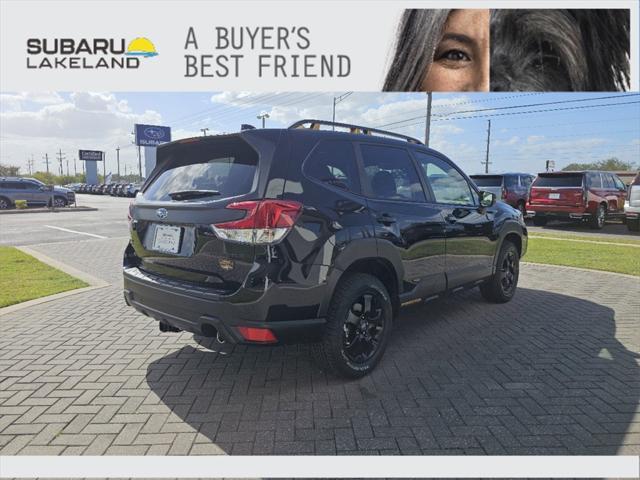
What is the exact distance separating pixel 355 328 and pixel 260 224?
122 cm

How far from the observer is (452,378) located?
341 cm

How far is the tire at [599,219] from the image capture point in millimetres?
14453

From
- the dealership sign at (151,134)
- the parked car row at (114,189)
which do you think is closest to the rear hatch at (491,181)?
the parked car row at (114,189)

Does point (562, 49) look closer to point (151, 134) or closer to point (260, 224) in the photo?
point (260, 224)

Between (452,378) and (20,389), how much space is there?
10.8ft

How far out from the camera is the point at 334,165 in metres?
3.30

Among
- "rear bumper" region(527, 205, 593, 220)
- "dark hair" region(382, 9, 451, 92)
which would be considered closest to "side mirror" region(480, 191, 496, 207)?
"dark hair" region(382, 9, 451, 92)

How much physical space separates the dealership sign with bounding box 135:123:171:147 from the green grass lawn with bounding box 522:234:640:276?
183 ft

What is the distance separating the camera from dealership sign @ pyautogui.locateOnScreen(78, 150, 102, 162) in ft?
238

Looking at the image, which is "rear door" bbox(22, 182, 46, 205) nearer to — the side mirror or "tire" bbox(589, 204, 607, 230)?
the side mirror

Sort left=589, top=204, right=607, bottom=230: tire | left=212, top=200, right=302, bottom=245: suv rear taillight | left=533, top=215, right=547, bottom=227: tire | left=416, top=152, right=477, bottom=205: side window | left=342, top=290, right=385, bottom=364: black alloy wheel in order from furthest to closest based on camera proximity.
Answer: left=533, top=215, right=547, bottom=227: tire
left=589, top=204, right=607, bottom=230: tire
left=416, top=152, right=477, bottom=205: side window
left=342, top=290, right=385, bottom=364: black alloy wheel
left=212, top=200, right=302, bottom=245: suv rear taillight

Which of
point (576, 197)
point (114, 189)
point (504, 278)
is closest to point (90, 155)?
point (114, 189)

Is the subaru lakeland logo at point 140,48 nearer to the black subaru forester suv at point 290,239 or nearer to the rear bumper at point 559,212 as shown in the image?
the black subaru forester suv at point 290,239

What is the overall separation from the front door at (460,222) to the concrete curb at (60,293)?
16.2ft
